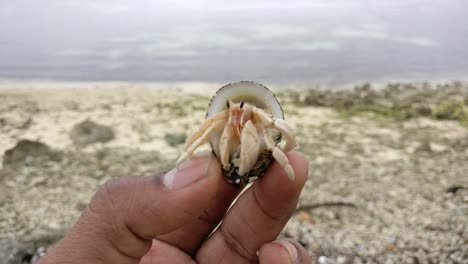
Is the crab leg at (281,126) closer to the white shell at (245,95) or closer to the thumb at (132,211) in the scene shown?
the white shell at (245,95)

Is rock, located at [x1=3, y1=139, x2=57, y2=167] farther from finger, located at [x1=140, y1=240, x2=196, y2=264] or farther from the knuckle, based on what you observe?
the knuckle

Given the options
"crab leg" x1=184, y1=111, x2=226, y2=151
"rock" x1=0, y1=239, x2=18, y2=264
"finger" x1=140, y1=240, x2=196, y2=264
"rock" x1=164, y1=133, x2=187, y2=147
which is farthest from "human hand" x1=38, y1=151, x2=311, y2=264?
"rock" x1=164, y1=133, x2=187, y2=147

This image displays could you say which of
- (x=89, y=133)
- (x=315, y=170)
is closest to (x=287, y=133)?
(x=315, y=170)

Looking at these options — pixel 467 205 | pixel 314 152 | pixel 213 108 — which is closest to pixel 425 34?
pixel 314 152

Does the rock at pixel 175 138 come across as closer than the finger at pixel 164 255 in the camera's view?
No

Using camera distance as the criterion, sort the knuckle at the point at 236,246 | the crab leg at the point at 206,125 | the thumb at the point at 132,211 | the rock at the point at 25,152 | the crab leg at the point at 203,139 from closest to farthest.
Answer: the thumb at the point at 132,211, the crab leg at the point at 203,139, the crab leg at the point at 206,125, the knuckle at the point at 236,246, the rock at the point at 25,152

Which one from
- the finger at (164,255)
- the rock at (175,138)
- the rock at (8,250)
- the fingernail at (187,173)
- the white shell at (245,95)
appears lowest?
the rock at (175,138)

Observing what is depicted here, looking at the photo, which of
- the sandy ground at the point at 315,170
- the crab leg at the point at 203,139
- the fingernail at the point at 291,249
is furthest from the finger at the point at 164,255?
the sandy ground at the point at 315,170

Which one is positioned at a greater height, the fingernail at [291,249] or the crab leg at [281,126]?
the crab leg at [281,126]
